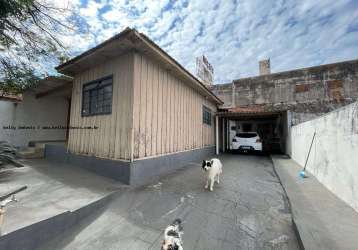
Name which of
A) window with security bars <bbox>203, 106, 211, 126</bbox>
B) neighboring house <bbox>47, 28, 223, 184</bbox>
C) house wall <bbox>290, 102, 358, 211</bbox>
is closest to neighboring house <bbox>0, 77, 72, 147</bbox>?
neighboring house <bbox>47, 28, 223, 184</bbox>

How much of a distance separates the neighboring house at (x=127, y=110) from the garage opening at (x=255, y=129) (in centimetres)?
547

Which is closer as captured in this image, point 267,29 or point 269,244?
point 269,244

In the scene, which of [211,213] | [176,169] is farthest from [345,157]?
[176,169]

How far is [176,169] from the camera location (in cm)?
596

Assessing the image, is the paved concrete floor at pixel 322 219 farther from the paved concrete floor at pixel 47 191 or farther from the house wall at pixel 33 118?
the house wall at pixel 33 118

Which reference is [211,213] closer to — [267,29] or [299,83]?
[267,29]

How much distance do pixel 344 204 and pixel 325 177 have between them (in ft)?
4.00

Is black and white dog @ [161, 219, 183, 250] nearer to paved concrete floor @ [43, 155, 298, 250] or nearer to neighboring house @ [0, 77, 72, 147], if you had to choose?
paved concrete floor @ [43, 155, 298, 250]

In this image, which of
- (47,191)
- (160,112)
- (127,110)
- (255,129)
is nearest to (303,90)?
(255,129)

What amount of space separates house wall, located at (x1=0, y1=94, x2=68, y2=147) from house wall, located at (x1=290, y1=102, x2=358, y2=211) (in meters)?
11.0

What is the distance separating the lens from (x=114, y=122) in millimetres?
4473

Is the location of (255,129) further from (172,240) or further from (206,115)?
(172,240)

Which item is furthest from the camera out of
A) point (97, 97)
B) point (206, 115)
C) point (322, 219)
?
point (206, 115)

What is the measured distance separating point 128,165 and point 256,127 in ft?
51.7
